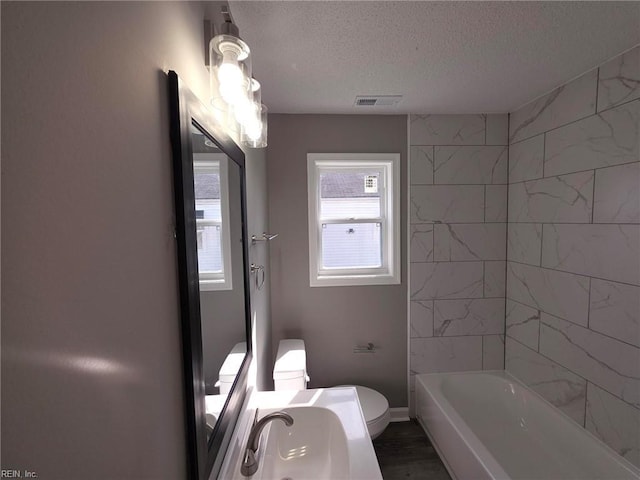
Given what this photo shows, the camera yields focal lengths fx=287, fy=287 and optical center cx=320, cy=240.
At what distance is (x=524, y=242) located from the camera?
2.14 metres

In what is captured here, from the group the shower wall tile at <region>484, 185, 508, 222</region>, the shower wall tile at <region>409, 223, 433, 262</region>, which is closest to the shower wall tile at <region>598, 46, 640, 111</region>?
the shower wall tile at <region>484, 185, 508, 222</region>

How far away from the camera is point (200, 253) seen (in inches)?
30.3

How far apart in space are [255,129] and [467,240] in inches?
76.1

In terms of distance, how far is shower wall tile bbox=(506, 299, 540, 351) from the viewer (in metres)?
2.07

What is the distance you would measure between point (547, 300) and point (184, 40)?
8.00 ft

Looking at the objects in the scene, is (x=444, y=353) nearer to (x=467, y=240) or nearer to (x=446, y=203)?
(x=467, y=240)

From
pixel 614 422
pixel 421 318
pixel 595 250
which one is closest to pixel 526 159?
pixel 595 250

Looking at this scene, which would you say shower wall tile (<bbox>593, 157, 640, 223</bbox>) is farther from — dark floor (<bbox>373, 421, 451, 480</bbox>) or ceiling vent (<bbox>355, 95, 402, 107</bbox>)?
dark floor (<bbox>373, 421, 451, 480</bbox>)

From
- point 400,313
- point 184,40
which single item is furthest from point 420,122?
point 184,40

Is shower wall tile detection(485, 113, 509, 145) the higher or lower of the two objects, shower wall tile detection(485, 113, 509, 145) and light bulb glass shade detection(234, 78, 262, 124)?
the higher

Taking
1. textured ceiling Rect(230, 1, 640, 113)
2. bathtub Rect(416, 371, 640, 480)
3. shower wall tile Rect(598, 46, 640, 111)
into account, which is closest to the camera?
textured ceiling Rect(230, 1, 640, 113)

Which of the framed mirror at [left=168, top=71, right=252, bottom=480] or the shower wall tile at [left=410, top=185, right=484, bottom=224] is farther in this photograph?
the shower wall tile at [left=410, top=185, right=484, bottom=224]

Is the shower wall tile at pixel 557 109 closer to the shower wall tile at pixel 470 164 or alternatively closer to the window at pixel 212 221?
the shower wall tile at pixel 470 164

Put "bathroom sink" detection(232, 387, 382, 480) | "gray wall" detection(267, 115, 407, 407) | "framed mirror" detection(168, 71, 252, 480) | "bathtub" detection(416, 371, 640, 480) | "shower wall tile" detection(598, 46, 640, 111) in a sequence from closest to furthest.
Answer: "framed mirror" detection(168, 71, 252, 480) → "bathroom sink" detection(232, 387, 382, 480) → "shower wall tile" detection(598, 46, 640, 111) → "bathtub" detection(416, 371, 640, 480) → "gray wall" detection(267, 115, 407, 407)
